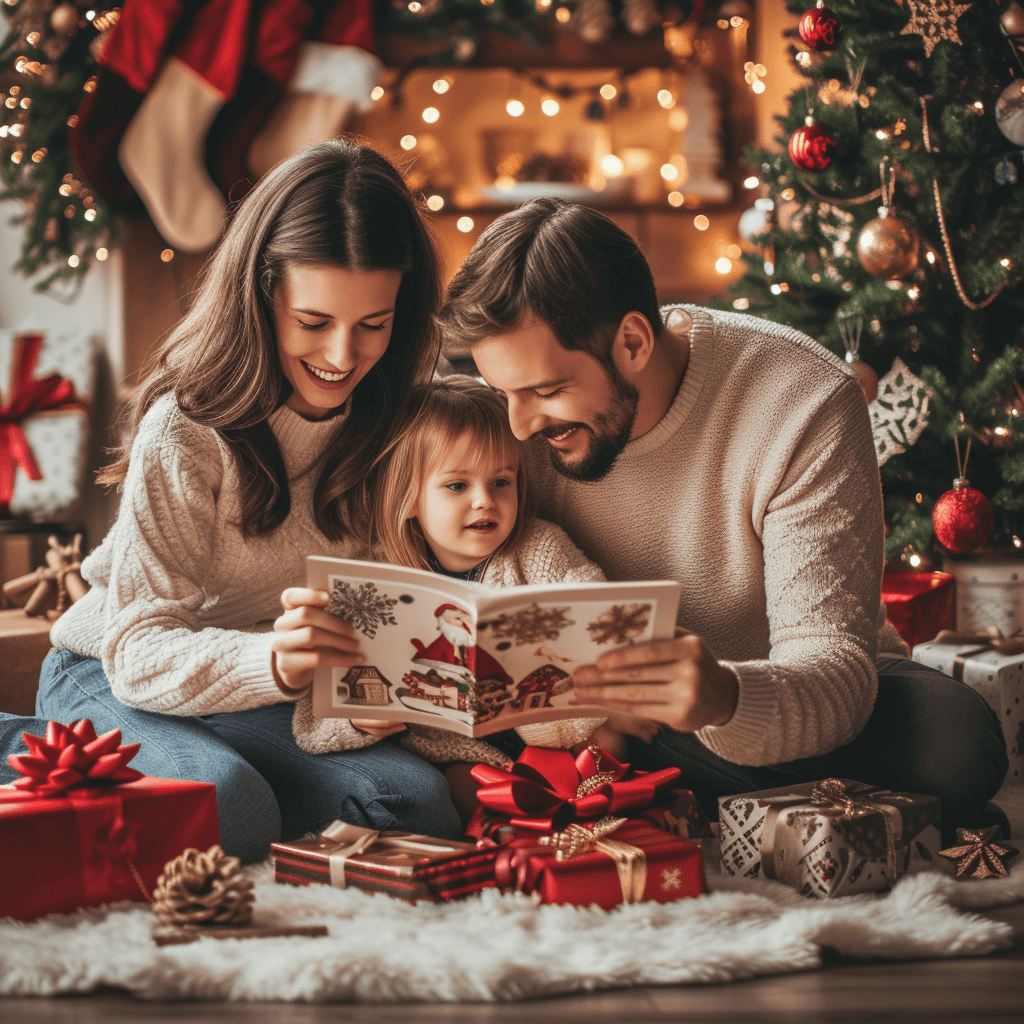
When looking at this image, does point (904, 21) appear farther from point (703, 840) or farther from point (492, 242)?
point (703, 840)

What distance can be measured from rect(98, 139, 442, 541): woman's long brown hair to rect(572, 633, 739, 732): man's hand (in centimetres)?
66

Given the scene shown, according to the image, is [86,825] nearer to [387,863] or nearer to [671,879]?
[387,863]

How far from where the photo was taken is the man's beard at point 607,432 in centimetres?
163

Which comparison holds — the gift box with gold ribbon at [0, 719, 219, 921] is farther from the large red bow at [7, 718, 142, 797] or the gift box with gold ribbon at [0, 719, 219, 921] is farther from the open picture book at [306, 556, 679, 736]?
the open picture book at [306, 556, 679, 736]

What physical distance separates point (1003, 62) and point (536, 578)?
5.46 feet

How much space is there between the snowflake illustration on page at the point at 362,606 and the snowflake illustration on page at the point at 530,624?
5.6 inches

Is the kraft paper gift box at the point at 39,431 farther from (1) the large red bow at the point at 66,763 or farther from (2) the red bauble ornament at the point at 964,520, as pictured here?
(2) the red bauble ornament at the point at 964,520

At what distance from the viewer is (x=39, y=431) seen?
3422mm

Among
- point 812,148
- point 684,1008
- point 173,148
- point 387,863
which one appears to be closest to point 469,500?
point 387,863

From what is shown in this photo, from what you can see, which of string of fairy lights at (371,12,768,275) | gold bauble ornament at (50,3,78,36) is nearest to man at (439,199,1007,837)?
gold bauble ornament at (50,3,78,36)

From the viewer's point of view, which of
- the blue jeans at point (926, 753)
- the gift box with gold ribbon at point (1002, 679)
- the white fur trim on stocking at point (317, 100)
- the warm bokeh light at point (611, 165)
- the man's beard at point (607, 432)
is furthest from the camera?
the warm bokeh light at point (611, 165)

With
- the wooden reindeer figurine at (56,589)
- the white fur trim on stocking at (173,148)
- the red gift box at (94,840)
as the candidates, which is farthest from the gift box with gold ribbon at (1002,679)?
the white fur trim on stocking at (173,148)

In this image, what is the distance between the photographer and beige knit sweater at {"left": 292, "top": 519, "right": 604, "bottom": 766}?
64.4 inches

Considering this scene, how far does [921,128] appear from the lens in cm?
248
